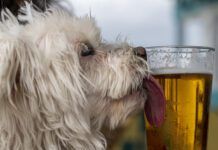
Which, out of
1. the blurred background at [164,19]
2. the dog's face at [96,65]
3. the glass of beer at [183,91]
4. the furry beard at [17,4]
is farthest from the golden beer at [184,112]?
the blurred background at [164,19]

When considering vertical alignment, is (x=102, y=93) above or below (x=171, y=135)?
above


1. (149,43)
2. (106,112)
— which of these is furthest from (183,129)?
(149,43)

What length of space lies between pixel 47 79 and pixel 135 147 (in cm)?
64

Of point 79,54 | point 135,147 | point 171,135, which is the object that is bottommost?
point 135,147

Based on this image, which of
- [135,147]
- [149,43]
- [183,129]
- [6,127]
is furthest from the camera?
[149,43]

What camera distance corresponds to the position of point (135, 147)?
72.3 inches

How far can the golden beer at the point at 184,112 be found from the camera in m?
1.44

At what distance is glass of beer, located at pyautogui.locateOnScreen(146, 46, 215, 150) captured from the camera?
4.75 feet

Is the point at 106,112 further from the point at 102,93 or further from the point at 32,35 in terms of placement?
the point at 32,35

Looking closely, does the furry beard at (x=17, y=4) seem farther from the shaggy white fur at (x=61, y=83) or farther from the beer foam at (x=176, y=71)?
the beer foam at (x=176, y=71)

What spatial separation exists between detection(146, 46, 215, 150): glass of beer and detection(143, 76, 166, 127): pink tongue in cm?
6

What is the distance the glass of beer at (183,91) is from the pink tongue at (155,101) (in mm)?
55

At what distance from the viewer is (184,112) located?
146 cm

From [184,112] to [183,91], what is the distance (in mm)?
50
